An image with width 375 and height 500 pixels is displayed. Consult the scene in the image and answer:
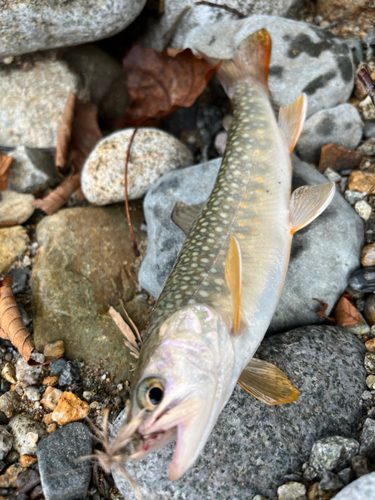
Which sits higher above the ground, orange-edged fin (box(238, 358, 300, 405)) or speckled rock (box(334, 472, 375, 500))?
orange-edged fin (box(238, 358, 300, 405))

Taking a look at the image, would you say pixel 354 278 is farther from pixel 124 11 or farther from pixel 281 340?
pixel 124 11

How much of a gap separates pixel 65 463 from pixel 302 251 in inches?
95.1

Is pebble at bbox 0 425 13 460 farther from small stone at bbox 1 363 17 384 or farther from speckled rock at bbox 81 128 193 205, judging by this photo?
speckled rock at bbox 81 128 193 205

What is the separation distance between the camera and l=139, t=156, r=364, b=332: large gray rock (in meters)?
3.35

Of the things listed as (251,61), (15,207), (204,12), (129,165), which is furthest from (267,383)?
(204,12)

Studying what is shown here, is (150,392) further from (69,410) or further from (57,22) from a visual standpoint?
→ (57,22)

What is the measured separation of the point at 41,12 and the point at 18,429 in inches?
148

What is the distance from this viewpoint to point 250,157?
3.28 metres

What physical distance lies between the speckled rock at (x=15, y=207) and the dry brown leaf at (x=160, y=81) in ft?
4.94

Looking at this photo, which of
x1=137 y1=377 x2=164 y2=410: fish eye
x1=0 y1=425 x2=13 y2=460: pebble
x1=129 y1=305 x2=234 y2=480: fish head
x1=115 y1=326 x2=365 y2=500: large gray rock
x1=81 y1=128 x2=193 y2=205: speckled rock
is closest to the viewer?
A: x1=129 y1=305 x2=234 y2=480: fish head

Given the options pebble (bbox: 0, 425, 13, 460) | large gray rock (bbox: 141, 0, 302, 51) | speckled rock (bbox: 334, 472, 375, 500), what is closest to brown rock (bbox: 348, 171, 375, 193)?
large gray rock (bbox: 141, 0, 302, 51)

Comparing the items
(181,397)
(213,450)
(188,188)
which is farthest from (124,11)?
(213,450)

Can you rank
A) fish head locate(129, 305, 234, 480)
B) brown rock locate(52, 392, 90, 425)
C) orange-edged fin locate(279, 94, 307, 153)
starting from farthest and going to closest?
orange-edged fin locate(279, 94, 307, 153)
brown rock locate(52, 392, 90, 425)
fish head locate(129, 305, 234, 480)

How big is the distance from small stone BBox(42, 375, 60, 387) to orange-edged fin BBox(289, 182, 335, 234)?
222 cm
